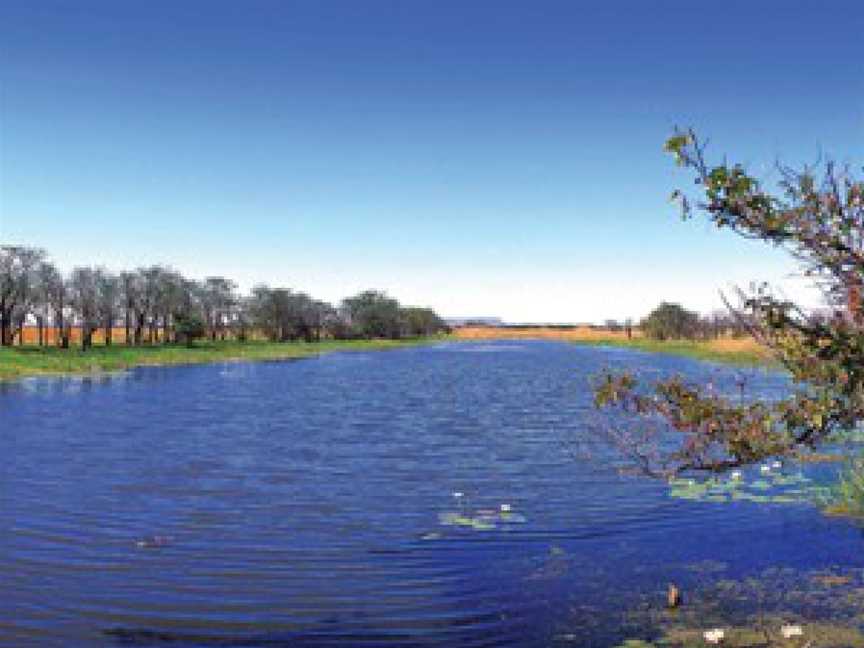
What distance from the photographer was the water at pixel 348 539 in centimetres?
1681

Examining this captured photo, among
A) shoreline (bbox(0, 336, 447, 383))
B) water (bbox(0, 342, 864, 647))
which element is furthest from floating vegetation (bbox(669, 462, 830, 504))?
shoreline (bbox(0, 336, 447, 383))

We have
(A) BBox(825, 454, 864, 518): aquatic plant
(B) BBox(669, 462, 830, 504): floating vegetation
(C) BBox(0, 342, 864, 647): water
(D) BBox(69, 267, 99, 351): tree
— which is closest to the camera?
(C) BBox(0, 342, 864, 647): water

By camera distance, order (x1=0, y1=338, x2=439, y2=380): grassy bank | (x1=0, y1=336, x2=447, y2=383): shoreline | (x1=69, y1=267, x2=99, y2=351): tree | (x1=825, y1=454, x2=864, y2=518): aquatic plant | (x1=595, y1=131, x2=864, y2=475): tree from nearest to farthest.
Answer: (x1=595, y1=131, x2=864, y2=475): tree
(x1=825, y1=454, x2=864, y2=518): aquatic plant
(x1=0, y1=336, x2=447, y2=383): shoreline
(x1=0, y1=338, x2=439, y2=380): grassy bank
(x1=69, y1=267, x2=99, y2=351): tree

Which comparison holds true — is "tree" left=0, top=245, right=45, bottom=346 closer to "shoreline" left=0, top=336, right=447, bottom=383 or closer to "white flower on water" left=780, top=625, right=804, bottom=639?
"shoreline" left=0, top=336, right=447, bottom=383

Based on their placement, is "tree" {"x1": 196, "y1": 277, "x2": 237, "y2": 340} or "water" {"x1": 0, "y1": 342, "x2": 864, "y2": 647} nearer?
"water" {"x1": 0, "y1": 342, "x2": 864, "y2": 647}

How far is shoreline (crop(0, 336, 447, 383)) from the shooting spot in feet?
333

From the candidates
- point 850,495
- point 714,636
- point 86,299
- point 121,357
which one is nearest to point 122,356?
point 121,357

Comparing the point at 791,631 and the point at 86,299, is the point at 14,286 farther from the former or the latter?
the point at 791,631

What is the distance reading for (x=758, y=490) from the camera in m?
29.8

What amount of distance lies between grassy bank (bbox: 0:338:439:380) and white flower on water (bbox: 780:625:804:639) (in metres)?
91.0

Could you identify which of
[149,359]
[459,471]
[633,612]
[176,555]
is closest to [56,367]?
[149,359]

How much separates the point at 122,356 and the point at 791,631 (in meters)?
126

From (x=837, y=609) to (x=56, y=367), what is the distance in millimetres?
102280

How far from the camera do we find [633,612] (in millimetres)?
16953
